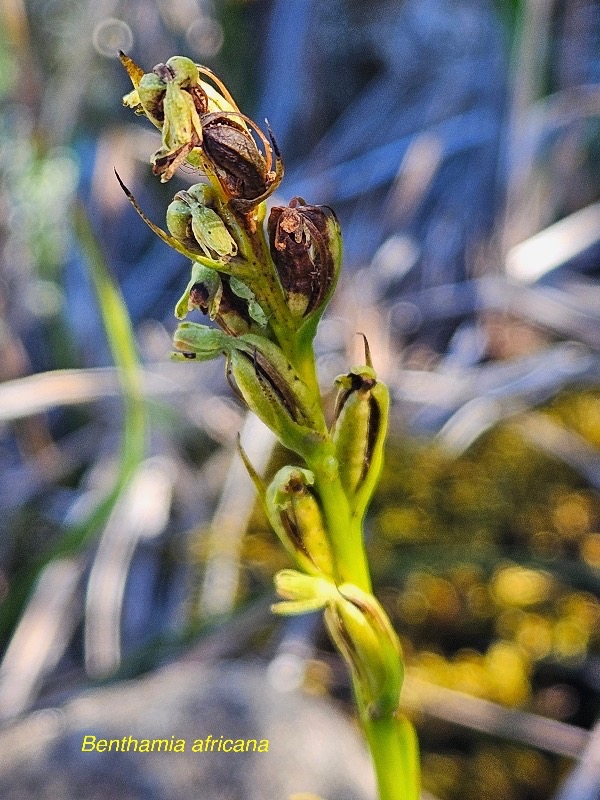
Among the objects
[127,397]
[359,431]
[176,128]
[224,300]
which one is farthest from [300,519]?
[127,397]

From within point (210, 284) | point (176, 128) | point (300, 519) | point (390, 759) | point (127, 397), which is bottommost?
point (390, 759)

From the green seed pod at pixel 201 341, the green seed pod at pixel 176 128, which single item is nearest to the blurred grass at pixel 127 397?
the green seed pod at pixel 201 341

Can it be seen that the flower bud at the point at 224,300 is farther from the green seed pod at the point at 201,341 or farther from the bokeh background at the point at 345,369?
the bokeh background at the point at 345,369

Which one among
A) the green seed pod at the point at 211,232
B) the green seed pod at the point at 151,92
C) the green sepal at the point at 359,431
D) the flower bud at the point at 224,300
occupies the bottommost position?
the green sepal at the point at 359,431

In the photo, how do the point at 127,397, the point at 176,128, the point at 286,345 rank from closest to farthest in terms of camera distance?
the point at 176,128, the point at 286,345, the point at 127,397

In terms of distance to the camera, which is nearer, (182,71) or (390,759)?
(182,71)

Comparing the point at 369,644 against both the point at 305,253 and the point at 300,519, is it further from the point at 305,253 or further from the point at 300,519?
the point at 305,253
